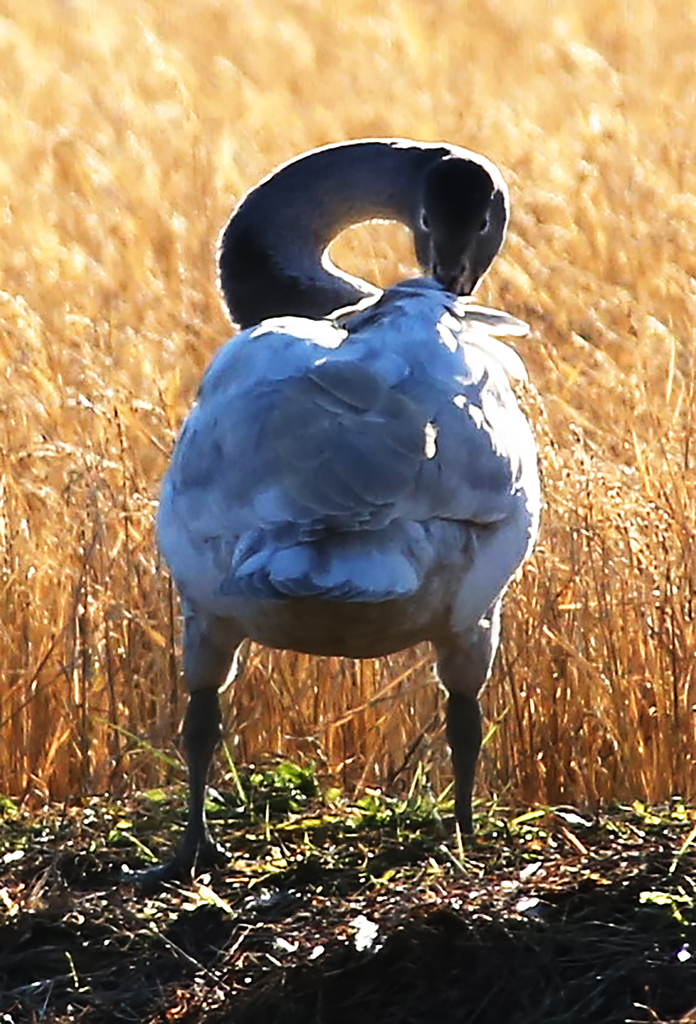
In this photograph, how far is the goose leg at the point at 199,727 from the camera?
5.84 metres

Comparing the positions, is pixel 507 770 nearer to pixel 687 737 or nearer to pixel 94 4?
pixel 687 737

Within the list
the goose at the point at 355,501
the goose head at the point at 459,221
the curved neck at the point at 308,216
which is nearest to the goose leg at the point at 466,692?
the goose at the point at 355,501

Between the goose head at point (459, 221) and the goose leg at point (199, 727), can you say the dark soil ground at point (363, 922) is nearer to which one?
the goose leg at point (199, 727)

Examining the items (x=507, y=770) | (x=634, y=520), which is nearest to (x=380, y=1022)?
(x=507, y=770)

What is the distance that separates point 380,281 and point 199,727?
3.77m

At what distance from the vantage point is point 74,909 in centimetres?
558

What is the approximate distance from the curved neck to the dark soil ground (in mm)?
1648

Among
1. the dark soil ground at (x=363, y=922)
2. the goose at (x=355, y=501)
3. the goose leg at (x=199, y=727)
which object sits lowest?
the dark soil ground at (x=363, y=922)

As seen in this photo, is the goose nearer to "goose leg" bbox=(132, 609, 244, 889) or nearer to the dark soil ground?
"goose leg" bbox=(132, 609, 244, 889)

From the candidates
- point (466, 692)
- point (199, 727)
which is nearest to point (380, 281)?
point (466, 692)

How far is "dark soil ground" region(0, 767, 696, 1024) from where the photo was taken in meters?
4.97

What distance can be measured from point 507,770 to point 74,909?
1.89 meters

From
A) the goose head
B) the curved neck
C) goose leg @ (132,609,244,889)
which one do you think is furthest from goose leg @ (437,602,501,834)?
the curved neck

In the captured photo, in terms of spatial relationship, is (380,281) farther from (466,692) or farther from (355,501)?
(355,501)
